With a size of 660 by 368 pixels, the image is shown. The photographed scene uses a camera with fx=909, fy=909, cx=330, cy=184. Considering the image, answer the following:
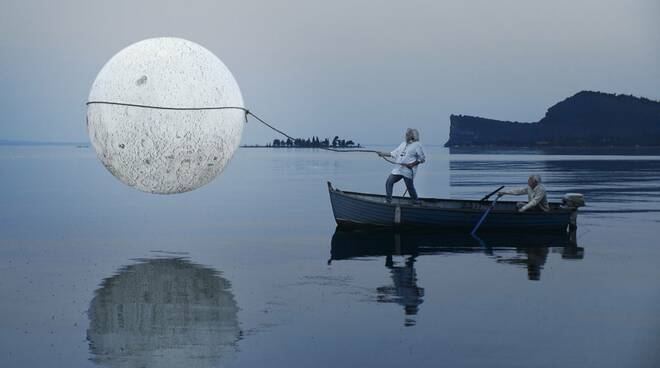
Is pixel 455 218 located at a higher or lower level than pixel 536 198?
lower

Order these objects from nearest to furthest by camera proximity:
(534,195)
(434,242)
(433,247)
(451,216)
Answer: (433,247)
(434,242)
(451,216)
(534,195)

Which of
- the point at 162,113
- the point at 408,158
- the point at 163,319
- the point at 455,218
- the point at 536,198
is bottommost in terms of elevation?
the point at 163,319

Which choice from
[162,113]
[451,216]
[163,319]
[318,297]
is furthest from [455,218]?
[163,319]

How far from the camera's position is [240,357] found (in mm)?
9398

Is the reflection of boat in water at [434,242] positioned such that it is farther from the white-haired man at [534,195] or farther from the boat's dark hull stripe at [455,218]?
the white-haired man at [534,195]

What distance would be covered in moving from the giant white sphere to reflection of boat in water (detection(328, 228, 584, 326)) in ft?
11.4

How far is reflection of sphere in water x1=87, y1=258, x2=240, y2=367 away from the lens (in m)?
9.52

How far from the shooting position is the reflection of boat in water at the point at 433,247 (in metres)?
15.7

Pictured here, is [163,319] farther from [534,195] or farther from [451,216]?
[534,195]

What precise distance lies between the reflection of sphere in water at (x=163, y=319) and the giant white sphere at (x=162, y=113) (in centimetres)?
173

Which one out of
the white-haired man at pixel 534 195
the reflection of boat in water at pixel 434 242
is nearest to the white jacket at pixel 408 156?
the reflection of boat in water at pixel 434 242

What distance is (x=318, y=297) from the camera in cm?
1299

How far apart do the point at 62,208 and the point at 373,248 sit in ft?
52.0

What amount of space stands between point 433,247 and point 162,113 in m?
8.69
